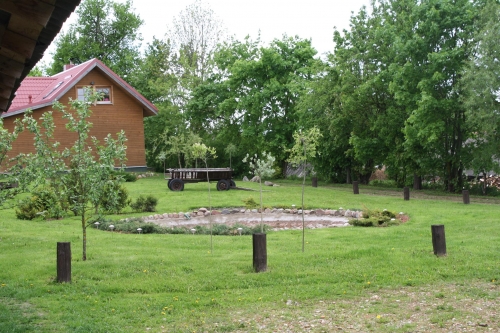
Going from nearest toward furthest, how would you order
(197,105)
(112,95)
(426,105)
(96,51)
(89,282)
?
1. (89,282)
2. (426,105)
3. (112,95)
4. (197,105)
5. (96,51)

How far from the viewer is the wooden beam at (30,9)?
3037 mm

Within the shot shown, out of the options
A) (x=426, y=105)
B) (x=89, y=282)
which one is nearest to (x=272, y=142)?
(x=426, y=105)

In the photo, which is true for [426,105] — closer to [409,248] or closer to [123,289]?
[409,248]

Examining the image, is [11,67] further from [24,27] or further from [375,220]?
[375,220]

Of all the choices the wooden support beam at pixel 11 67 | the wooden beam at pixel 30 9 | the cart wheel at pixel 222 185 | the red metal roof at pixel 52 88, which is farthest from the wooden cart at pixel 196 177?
the wooden beam at pixel 30 9

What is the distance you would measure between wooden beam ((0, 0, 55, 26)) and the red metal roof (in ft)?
89.4

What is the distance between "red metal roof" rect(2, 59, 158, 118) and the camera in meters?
30.1

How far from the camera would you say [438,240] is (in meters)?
9.80

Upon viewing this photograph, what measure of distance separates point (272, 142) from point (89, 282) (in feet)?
87.8

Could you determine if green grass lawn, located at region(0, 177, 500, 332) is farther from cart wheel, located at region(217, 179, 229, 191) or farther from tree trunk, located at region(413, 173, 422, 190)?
tree trunk, located at region(413, 173, 422, 190)

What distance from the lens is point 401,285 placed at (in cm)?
821

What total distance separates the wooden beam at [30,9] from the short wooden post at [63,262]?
5.85 meters

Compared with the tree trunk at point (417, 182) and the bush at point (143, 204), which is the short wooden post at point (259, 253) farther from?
the tree trunk at point (417, 182)

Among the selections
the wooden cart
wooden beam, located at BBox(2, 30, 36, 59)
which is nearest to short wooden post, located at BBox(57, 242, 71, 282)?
wooden beam, located at BBox(2, 30, 36, 59)
